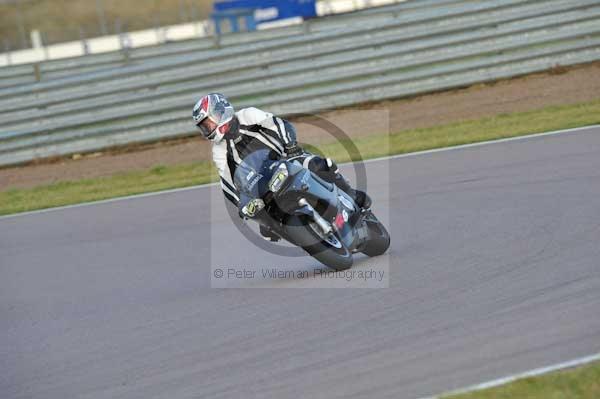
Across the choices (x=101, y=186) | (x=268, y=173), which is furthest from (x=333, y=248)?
(x=101, y=186)

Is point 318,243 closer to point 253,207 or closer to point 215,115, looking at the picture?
point 253,207

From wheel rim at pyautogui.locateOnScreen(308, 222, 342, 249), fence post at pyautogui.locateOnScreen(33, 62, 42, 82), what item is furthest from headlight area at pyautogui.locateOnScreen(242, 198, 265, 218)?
fence post at pyautogui.locateOnScreen(33, 62, 42, 82)

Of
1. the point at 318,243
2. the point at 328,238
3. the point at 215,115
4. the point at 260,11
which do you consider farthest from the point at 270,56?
the point at 260,11

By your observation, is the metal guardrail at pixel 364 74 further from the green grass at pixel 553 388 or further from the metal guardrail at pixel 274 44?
the green grass at pixel 553 388

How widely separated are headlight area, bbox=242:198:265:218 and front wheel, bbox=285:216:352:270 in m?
0.35

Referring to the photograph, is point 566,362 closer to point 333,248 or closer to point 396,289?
point 396,289

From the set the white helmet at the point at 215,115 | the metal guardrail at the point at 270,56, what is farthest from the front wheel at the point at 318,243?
the metal guardrail at the point at 270,56

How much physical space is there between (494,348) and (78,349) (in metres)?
3.07

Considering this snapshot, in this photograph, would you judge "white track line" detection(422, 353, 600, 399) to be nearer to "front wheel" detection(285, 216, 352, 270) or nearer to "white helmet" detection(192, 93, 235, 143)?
"front wheel" detection(285, 216, 352, 270)

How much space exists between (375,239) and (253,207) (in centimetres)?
151

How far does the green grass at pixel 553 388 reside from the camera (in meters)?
4.76

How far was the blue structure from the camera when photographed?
32219 millimetres

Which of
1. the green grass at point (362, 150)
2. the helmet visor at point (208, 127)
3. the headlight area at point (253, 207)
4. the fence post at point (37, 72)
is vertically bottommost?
the green grass at point (362, 150)

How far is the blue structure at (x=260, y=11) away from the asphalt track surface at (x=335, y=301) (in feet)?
68.8
